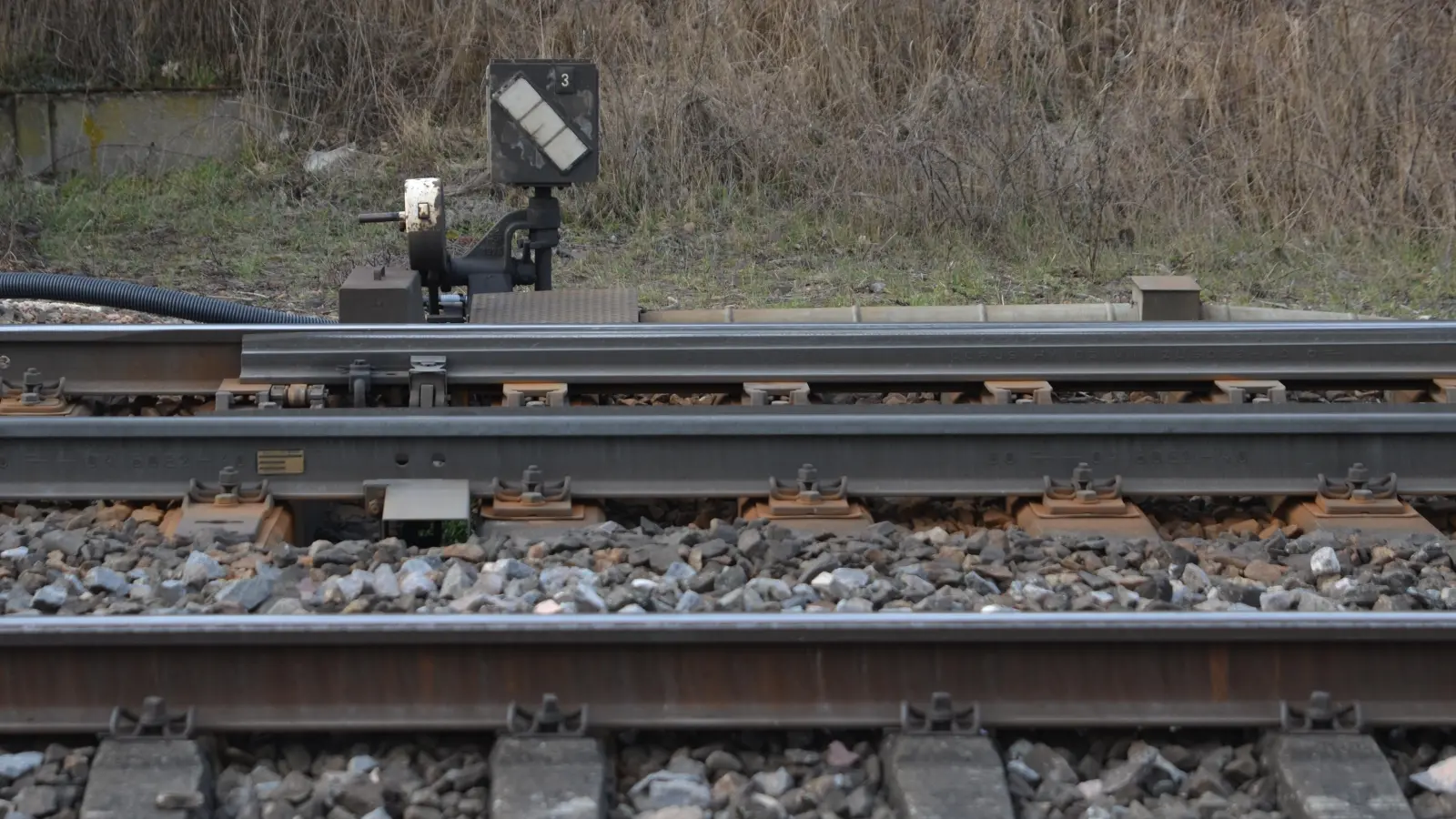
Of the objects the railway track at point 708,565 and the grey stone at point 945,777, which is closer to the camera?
the grey stone at point 945,777

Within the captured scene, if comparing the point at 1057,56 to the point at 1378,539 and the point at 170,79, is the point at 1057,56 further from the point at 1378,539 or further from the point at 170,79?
the point at 1378,539

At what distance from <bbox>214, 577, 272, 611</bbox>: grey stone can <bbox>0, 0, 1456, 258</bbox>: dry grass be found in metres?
6.93

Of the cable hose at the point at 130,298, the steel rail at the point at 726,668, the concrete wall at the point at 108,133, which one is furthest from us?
the concrete wall at the point at 108,133

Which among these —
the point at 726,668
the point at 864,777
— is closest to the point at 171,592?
the point at 726,668

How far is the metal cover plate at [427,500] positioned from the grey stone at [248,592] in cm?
74

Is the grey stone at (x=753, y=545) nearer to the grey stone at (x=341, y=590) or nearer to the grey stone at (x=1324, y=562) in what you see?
the grey stone at (x=341, y=590)

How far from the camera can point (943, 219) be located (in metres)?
10.7

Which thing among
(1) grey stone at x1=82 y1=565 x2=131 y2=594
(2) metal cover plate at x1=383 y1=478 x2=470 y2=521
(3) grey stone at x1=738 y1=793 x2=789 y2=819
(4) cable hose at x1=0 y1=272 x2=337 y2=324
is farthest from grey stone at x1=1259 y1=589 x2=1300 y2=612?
(4) cable hose at x1=0 y1=272 x2=337 y2=324

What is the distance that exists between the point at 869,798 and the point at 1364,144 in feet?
29.7

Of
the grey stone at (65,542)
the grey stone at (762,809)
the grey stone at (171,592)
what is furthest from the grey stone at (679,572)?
the grey stone at (65,542)

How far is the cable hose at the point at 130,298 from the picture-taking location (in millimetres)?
7355

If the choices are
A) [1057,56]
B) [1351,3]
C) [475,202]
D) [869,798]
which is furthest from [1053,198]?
[869,798]

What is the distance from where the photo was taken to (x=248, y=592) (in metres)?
4.19

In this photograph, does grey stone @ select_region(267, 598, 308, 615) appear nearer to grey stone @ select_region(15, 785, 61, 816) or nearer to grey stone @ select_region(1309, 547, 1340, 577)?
grey stone @ select_region(15, 785, 61, 816)
